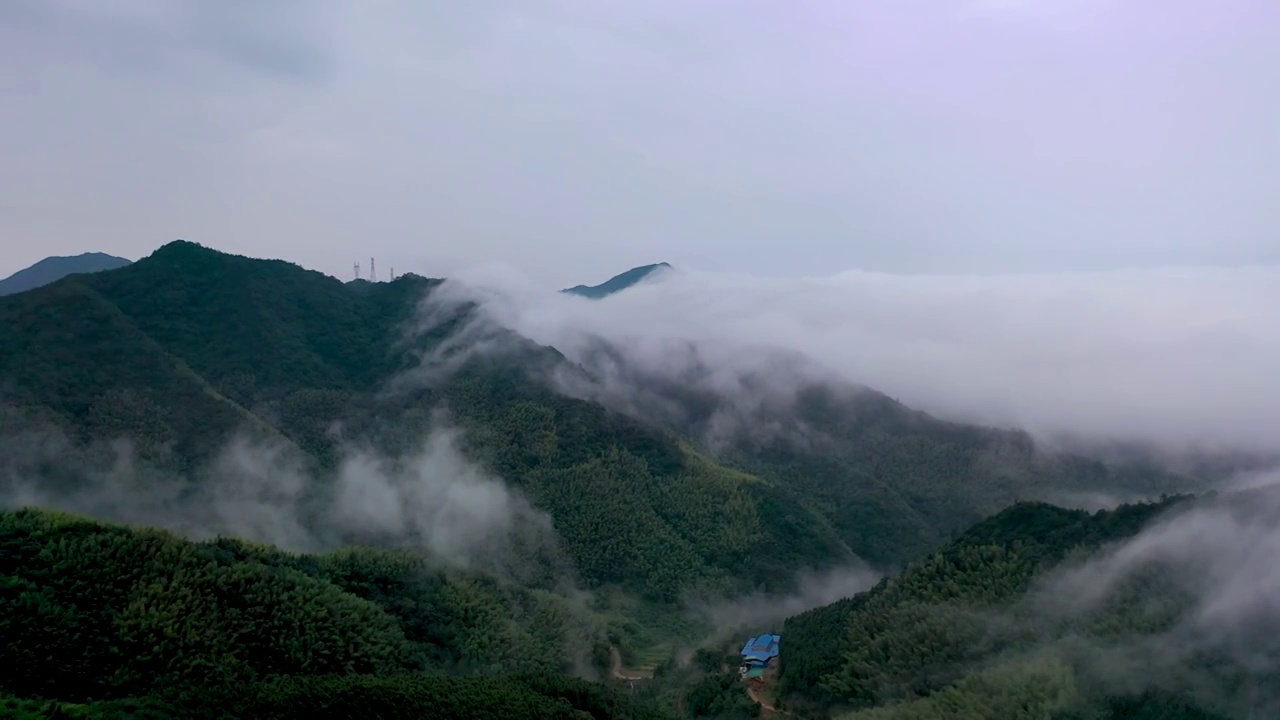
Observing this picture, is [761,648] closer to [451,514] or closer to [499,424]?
[451,514]

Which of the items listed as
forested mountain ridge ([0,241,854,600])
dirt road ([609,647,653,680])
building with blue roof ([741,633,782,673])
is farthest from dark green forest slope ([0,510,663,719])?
forested mountain ridge ([0,241,854,600])

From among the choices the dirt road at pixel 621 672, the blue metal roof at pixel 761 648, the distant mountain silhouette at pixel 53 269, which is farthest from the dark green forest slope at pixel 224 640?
the distant mountain silhouette at pixel 53 269

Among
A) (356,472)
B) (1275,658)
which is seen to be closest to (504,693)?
(1275,658)

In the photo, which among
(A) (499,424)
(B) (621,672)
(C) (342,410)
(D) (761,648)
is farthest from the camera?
(C) (342,410)

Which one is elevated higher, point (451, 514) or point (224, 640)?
point (224, 640)

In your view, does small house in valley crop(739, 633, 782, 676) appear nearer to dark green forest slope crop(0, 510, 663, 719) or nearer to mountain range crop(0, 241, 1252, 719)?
mountain range crop(0, 241, 1252, 719)

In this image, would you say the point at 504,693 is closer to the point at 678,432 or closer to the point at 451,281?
the point at 678,432

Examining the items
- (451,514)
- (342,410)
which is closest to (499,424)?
(451,514)
